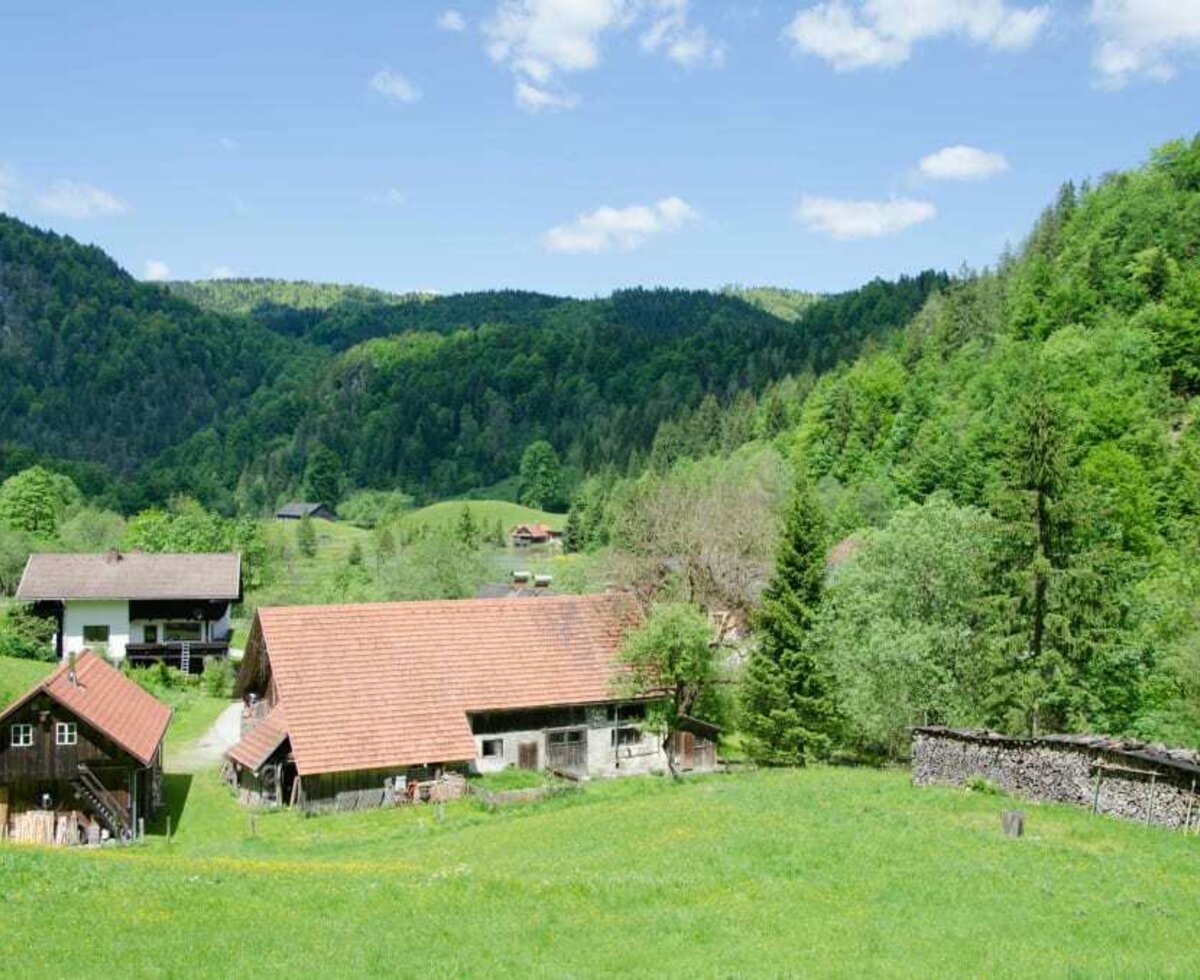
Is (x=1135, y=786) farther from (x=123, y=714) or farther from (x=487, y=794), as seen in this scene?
(x=123, y=714)

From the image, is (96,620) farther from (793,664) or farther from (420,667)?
(793,664)

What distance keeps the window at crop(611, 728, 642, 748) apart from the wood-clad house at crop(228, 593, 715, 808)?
0.06 metres

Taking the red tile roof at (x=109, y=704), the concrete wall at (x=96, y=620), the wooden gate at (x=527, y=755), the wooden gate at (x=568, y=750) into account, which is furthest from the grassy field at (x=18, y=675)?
the wooden gate at (x=568, y=750)

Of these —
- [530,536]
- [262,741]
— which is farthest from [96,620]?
[530,536]

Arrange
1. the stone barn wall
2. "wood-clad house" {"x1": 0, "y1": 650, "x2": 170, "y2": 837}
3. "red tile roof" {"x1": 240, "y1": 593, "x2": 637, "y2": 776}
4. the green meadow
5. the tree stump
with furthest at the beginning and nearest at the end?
"red tile roof" {"x1": 240, "y1": 593, "x2": 637, "y2": 776}
"wood-clad house" {"x1": 0, "y1": 650, "x2": 170, "y2": 837}
the stone barn wall
the tree stump
the green meadow

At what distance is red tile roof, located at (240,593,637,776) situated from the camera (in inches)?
1518

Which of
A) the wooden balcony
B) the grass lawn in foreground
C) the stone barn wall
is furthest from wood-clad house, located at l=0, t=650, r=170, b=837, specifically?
the wooden balcony

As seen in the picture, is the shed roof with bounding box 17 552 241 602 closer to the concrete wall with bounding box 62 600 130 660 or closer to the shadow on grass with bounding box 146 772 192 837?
the concrete wall with bounding box 62 600 130 660

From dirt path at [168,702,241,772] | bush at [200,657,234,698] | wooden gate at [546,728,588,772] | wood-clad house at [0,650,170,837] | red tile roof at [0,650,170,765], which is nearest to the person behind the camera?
wood-clad house at [0,650,170,837]

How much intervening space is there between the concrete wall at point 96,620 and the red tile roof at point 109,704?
85.3 feet

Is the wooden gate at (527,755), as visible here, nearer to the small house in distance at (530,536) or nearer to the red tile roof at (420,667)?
the red tile roof at (420,667)

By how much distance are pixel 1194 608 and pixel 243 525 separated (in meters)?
85.2

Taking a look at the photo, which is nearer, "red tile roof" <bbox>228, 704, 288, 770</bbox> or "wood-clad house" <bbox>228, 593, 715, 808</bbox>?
"red tile roof" <bbox>228, 704, 288, 770</bbox>

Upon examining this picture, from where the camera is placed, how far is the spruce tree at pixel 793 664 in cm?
3984
